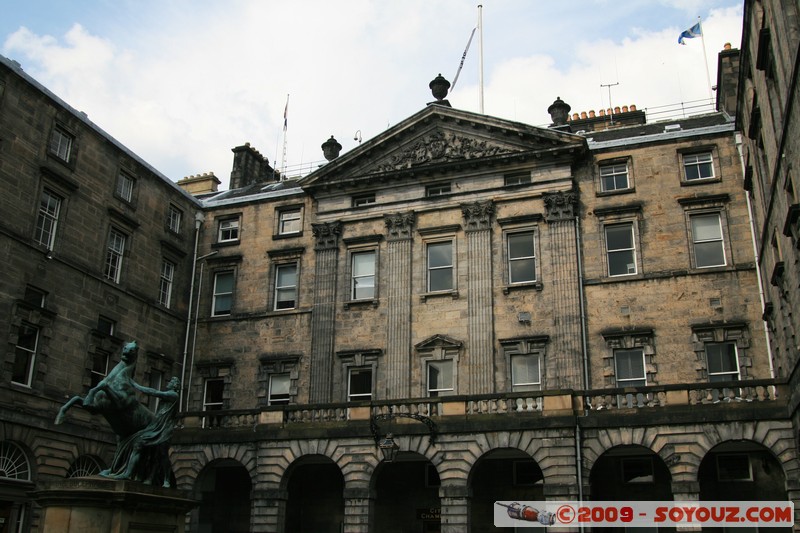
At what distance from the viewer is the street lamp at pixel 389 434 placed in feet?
87.1

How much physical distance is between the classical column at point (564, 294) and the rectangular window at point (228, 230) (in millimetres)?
13918

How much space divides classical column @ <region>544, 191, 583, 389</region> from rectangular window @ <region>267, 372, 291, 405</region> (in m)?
10.5

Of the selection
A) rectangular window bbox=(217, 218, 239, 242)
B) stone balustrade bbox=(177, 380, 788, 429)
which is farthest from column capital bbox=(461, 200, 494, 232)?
rectangular window bbox=(217, 218, 239, 242)

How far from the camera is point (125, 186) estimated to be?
33.5 meters

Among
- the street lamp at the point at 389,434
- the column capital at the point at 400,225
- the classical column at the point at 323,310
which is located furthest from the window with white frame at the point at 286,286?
the street lamp at the point at 389,434

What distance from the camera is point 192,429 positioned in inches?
1189

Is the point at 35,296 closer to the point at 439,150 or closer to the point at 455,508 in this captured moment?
the point at 455,508

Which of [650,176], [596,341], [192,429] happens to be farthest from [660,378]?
[192,429]

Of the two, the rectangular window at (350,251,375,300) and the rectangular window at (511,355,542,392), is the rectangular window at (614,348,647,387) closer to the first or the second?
the rectangular window at (511,355,542,392)

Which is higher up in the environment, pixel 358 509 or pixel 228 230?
pixel 228 230

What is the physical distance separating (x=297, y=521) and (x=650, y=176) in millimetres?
18434

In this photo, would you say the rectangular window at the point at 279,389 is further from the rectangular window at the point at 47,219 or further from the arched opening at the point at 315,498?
the rectangular window at the point at 47,219

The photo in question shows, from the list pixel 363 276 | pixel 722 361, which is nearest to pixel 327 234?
pixel 363 276

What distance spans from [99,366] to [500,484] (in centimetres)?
1512
